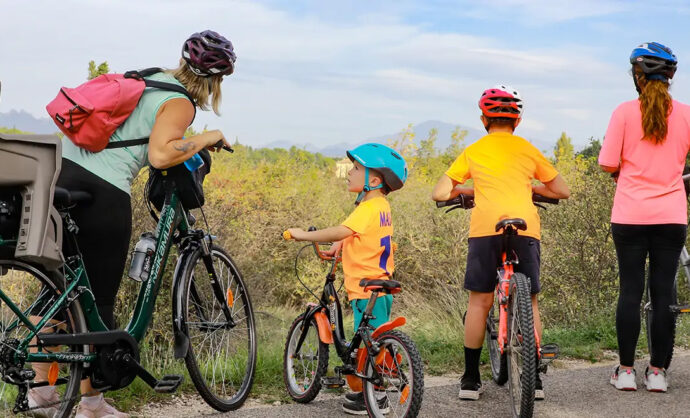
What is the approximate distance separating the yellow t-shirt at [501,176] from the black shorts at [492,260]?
50 millimetres

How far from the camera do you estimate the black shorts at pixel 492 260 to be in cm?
525

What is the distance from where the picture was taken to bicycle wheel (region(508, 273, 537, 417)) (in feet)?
15.3

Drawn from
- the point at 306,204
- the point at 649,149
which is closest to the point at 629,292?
the point at 649,149

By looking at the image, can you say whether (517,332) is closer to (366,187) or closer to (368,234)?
(368,234)

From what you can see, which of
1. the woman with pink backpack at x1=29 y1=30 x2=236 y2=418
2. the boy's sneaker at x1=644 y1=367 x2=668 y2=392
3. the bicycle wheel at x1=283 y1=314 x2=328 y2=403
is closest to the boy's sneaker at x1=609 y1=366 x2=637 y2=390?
the boy's sneaker at x1=644 y1=367 x2=668 y2=392

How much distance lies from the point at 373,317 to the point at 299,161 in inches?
575

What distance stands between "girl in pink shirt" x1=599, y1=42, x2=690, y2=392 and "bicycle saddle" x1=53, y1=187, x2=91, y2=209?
3337 millimetres

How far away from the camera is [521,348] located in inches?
186

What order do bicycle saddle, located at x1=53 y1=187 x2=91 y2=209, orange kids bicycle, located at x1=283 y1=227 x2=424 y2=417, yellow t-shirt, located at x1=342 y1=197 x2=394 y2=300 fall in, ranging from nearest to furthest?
bicycle saddle, located at x1=53 y1=187 x2=91 y2=209 < orange kids bicycle, located at x1=283 y1=227 x2=424 y2=417 < yellow t-shirt, located at x1=342 y1=197 x2=394 y2=300

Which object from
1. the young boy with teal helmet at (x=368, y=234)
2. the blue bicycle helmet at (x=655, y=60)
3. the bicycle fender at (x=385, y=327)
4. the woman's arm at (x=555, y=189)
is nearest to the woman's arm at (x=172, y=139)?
the young boy with teal helmet at (x=368, y=234)

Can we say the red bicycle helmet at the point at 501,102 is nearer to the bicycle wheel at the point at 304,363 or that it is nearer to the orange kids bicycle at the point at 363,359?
the orange kids bicycle at the point at 363,359

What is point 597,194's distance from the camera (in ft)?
33.2

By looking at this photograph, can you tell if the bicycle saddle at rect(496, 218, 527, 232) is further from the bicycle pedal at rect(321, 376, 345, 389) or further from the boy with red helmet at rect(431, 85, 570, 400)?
the bicycle pedal at rect(321, 376, 345, 389)

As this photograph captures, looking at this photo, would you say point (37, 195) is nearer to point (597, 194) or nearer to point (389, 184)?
point (389, 184)
